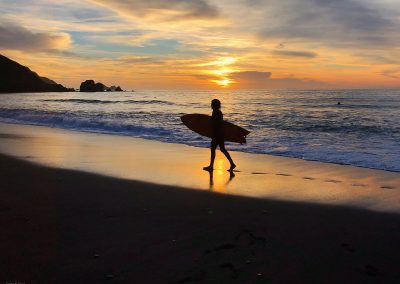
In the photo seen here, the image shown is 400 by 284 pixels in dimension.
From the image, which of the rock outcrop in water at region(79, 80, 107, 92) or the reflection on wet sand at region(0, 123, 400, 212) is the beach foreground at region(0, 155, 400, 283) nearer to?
the reflection on wet sand at region(0, 123, 400, 212)

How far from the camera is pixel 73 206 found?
19.5ft

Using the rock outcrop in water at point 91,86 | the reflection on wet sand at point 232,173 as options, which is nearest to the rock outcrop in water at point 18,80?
the rock outcrop in water at point 91,86

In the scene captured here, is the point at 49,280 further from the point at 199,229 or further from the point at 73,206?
the point at 73,206

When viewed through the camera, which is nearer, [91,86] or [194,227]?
[194,227]

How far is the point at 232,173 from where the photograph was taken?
9.30 m

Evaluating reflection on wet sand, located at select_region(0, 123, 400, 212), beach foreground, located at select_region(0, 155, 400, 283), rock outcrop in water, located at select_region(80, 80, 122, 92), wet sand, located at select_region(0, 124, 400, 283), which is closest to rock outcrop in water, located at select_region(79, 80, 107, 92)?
rock outcrop in water, located at select_region(80, 80, 122, 92)

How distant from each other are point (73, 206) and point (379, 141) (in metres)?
14.1

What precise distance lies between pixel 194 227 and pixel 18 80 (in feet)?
462

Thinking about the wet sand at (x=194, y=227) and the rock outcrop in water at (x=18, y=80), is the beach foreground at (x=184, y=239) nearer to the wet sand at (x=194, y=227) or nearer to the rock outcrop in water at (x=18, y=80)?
the wet sand at (x=194, y=227)

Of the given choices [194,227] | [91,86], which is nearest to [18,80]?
[91,86]

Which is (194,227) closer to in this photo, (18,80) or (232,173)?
(232,173)

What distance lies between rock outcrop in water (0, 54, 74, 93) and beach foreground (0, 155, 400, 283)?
421 feet

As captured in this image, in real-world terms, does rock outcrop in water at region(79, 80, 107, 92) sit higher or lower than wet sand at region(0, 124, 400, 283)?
higher

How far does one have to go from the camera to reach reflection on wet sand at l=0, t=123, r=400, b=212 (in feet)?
24.0
